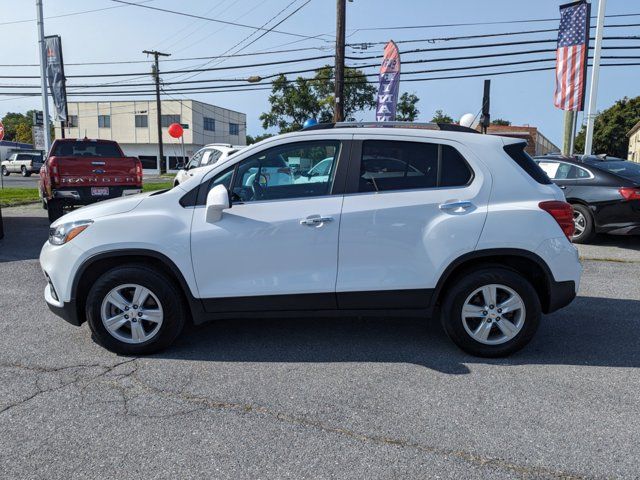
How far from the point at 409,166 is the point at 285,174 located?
3.30ft

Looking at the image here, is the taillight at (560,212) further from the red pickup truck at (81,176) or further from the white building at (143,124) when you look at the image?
→ the white building at (143,124)

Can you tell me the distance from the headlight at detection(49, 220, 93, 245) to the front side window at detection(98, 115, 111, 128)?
6431cm

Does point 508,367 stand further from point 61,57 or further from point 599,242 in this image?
point 61,57

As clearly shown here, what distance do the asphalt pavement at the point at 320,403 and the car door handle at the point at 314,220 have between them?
1100 millimetres

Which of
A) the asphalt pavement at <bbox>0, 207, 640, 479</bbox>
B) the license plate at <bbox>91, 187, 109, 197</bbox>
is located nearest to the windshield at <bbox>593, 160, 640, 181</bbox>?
the asphalt pavement at <bbox>0, 207, 640, 479</bbox>

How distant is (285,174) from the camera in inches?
168

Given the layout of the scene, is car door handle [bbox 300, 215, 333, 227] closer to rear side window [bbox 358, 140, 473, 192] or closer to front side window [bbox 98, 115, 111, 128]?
rear side window [bbox 358, 140, 473, 192]

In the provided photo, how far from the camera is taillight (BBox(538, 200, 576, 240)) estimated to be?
4.01 m

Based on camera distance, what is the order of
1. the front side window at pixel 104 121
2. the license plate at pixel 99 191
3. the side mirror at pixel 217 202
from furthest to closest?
the front side window at pixel 104 121
the license plate at pixel 99 191
the side mirror at pixel 217 202

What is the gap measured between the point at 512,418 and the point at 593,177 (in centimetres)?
721

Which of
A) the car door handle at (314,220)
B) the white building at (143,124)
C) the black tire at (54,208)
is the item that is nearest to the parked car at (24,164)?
the white building at (143,124)

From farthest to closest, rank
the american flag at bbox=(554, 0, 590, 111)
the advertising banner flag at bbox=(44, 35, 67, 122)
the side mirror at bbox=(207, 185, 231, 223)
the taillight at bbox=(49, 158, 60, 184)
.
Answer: the advertising banner flag at bbox=(44, 35, 67, 122) < the american flag at bbox=(554, 0, 590, 111) < the taillight at bbox=(49, 158, 60, 184) < the side mirror at bbox=(207, 185, 231, 223)

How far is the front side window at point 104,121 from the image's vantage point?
62.6 metres

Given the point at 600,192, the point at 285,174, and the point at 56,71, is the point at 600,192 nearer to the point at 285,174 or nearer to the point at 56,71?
the point at 285,174
